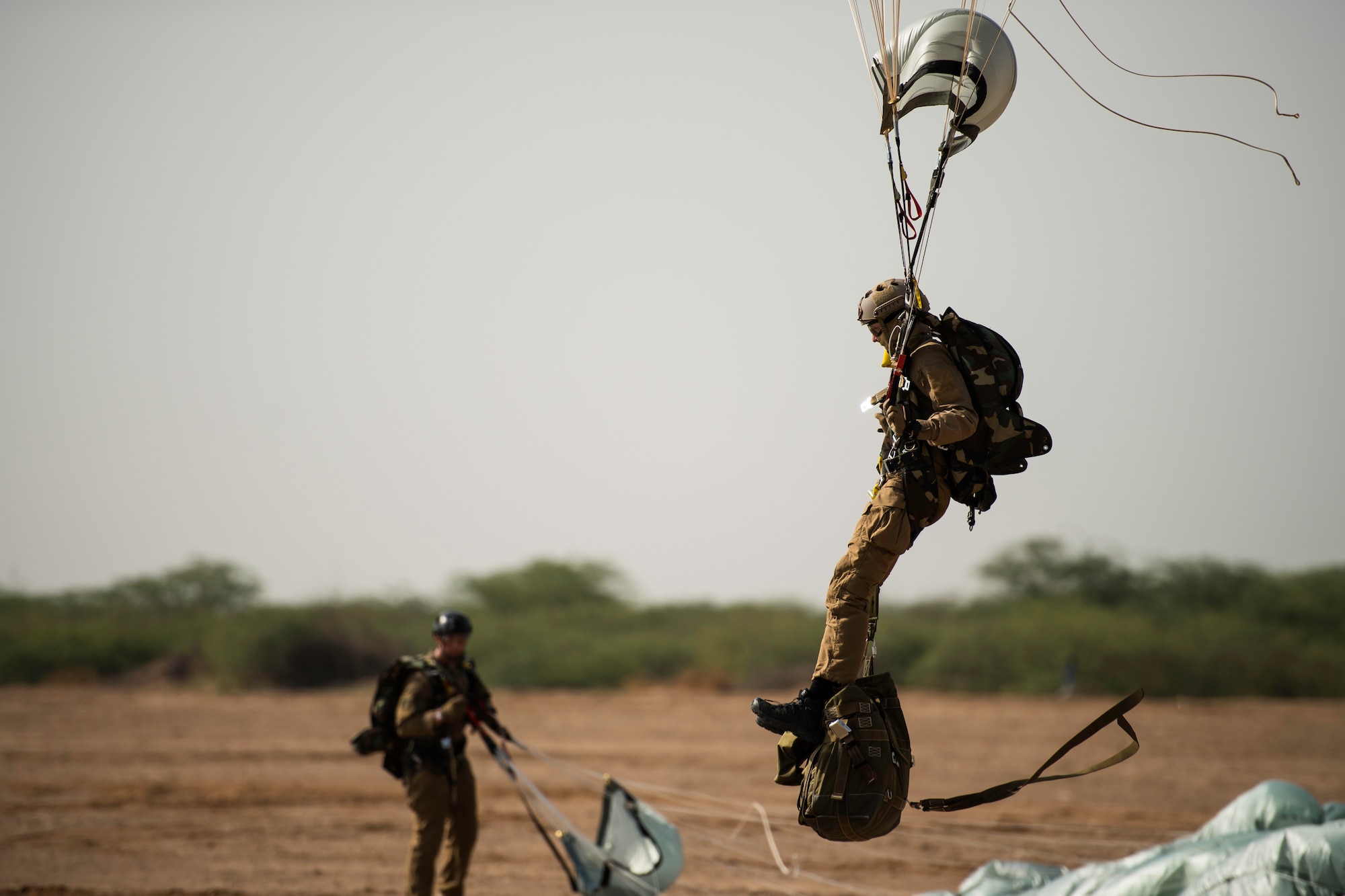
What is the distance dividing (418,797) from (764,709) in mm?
3593

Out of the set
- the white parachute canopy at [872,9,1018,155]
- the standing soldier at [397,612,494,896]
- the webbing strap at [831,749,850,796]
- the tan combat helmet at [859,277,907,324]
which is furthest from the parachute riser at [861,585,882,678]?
the standing soldier at [397,612,494,896]

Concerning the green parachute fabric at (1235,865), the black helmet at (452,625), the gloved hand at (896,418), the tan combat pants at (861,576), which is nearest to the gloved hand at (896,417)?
the gloved hand at (896,418)

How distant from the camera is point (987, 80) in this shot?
3957 millimetres

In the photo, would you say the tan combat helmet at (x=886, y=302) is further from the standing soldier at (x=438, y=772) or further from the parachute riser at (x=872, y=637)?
the standing soldier at (x=438, y=772)

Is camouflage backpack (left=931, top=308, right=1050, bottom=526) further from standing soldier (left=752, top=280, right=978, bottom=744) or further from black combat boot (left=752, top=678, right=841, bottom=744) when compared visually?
black combat boot (left=752, top=678, right=841, bottom=744)

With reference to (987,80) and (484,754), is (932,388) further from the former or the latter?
(484,754)

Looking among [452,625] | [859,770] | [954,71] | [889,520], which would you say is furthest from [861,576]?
[452,625]

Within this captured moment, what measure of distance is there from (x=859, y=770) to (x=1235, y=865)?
2.57 m

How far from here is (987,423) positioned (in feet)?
12.2

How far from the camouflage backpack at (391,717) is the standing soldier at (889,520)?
355 centimetres

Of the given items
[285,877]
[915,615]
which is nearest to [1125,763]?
[285,877]

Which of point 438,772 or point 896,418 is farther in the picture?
point 438,772

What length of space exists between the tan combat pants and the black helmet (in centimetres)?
350

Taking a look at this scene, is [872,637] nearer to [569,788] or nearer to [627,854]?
[627,854]
